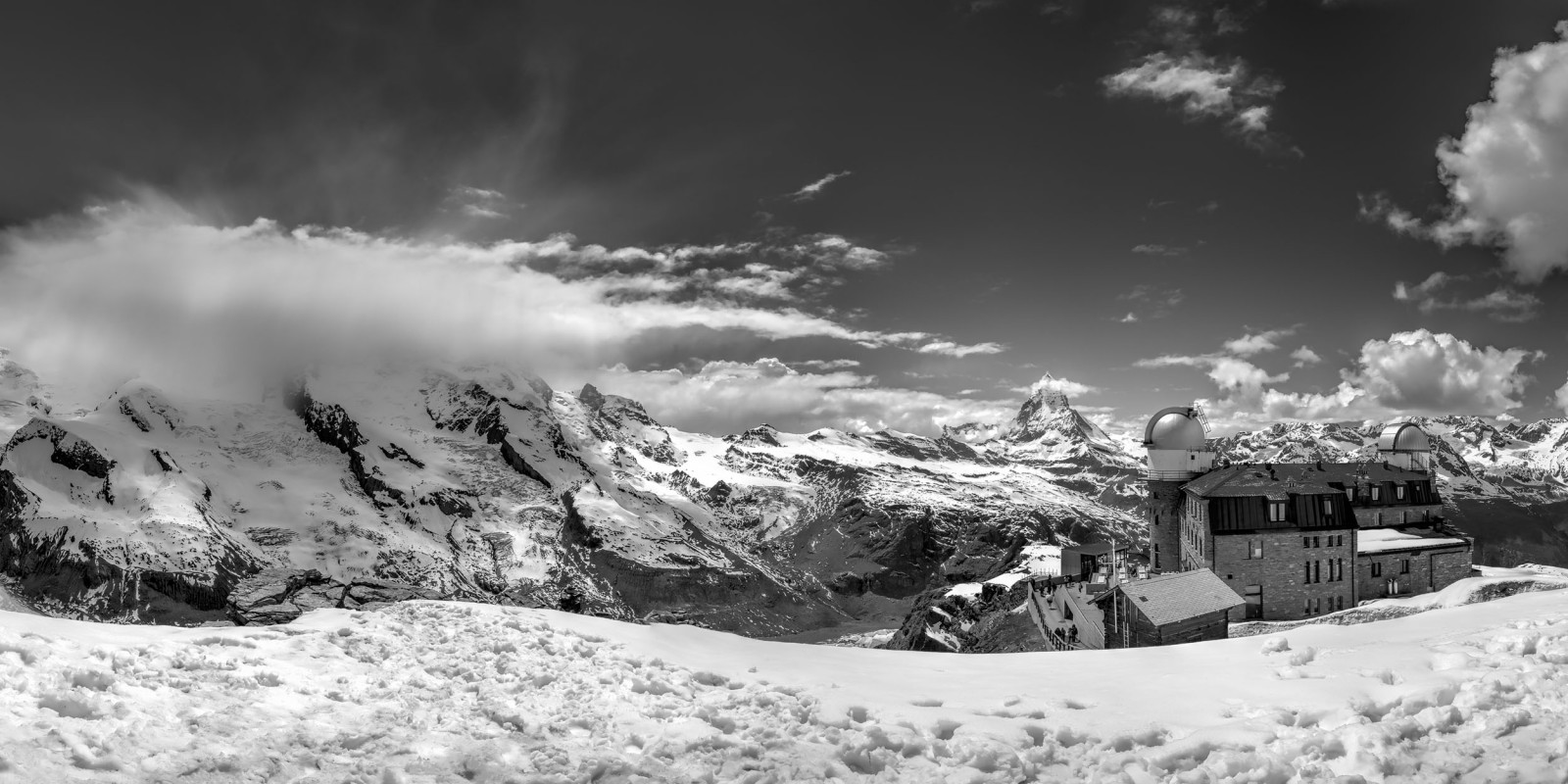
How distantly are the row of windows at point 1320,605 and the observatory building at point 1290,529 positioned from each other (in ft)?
0.23

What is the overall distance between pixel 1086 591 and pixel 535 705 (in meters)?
63.7

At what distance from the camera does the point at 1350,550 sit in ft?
206

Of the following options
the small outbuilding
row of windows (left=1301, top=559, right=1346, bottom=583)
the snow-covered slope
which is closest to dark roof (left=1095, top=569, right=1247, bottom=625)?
the small outbuilding

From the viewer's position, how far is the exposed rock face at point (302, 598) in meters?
23.1

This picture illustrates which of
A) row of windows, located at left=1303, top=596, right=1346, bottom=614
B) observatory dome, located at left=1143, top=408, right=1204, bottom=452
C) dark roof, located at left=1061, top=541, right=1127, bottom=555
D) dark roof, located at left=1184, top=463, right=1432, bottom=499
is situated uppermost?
observatory dome, located at left=1143, top=408, right=1204, bottom=452

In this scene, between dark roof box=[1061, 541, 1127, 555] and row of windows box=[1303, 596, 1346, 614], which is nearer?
row of windows box=[1303, 596, 1346, 614]

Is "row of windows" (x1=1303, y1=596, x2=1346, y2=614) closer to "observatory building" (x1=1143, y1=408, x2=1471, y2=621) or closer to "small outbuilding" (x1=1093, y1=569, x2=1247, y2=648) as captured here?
"observatory building" (x1=1143, y1=408, x2=1471, y2=621)

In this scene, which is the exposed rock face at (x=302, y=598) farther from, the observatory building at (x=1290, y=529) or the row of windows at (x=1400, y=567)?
the row of windows at (x=1400, y=567)

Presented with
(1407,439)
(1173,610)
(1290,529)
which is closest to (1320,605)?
(1290,529)

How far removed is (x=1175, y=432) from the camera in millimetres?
71125

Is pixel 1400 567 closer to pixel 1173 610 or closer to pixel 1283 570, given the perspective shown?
pixel 1283 570

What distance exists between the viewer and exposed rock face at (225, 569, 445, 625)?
911 inches

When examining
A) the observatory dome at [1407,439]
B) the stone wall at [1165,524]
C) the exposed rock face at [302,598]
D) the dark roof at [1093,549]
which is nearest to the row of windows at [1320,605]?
the stone wall at [1165,524]

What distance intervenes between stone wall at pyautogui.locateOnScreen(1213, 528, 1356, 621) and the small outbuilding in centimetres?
865
